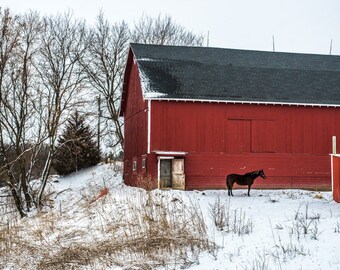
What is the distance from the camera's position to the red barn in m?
23.9

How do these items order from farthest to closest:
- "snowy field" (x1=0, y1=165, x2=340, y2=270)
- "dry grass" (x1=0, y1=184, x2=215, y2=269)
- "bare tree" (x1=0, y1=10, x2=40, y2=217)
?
"bare tree" (x1=0, y1=10, x2=40, y2=217) < "dry grass" (x1=0, y1=184, x2=215, y2=269) < "snowy field" (x1=0, y1=165, x2=340, y2=270)

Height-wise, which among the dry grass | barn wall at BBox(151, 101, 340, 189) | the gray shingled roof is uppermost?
the gray shingled roof

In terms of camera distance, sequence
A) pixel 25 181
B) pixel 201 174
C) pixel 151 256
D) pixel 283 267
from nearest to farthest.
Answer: pixel 283 267
pixel 151 256
pixel 25 181
pixel 201 174

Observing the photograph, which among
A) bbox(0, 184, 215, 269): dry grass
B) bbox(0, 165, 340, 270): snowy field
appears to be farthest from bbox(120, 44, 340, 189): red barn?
bbox(0, 165, 340, 270): snowy field

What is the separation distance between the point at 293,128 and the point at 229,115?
3.26 metres

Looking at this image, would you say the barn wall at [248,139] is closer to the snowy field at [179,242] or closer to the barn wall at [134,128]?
the barn wall at [134,128]

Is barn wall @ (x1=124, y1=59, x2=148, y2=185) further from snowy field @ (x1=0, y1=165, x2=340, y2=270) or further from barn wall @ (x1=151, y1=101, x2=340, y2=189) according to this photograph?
snowy field @ (x1=0, y1=165, x2=340, y2=270)

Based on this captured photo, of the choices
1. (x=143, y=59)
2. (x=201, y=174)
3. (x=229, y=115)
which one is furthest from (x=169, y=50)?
(x=201, y=174)

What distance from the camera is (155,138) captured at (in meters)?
23.8

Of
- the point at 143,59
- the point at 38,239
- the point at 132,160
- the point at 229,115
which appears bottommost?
the point at 38,239

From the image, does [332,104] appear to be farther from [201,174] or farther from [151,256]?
[151,256]

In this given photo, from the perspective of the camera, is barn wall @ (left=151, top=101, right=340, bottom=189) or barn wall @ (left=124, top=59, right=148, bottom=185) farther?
barn wall @ (left=124, top=59, right=148, bottom=185)

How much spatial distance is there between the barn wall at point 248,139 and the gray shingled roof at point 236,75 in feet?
1.76

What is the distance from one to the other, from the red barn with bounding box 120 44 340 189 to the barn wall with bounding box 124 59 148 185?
53 mm
